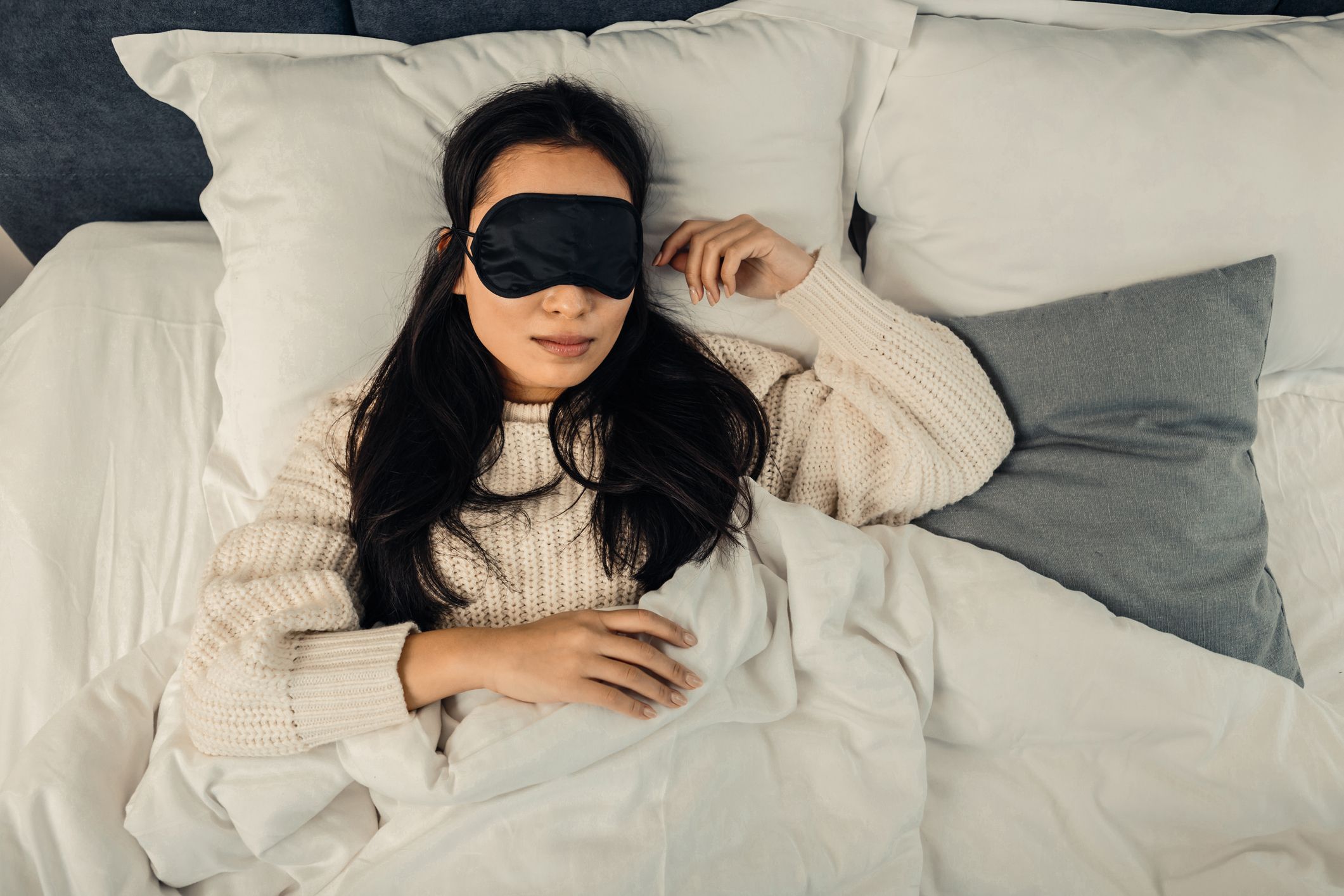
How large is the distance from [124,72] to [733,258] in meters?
0.95

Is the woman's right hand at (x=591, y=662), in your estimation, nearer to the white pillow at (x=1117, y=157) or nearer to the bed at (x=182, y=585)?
the bed at (x=182, y=585)

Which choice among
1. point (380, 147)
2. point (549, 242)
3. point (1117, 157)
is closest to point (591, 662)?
point (549, 242)

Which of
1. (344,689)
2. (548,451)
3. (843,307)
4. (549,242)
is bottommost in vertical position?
(344,689)

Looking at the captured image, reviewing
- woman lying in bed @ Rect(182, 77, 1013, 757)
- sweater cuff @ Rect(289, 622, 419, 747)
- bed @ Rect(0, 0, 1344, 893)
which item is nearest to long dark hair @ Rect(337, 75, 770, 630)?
woman lying in bed @ Rect(182, 77, 1013, 757)

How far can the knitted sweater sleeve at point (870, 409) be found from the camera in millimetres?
1155

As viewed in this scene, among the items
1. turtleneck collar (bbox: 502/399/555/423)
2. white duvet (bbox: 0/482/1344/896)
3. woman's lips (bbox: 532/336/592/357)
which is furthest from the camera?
turtleneck collar (bbox: 502/399/555/423)

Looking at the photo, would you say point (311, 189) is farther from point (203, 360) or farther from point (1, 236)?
point (1, 236)

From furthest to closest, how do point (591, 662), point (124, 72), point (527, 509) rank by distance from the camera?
1. point (124, 72)
2. point (527, 509)
3. point (591, 662)

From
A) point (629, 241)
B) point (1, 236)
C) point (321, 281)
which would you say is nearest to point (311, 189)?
point (321, 281)

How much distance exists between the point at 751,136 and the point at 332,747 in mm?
966

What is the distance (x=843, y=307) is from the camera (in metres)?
1.18

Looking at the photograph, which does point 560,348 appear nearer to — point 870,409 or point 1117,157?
point 870,409

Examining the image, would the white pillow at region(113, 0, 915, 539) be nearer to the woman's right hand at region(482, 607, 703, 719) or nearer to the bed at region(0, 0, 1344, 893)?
the bed at region(0, 0, 1344, 893)

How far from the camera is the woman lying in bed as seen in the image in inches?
37.4
